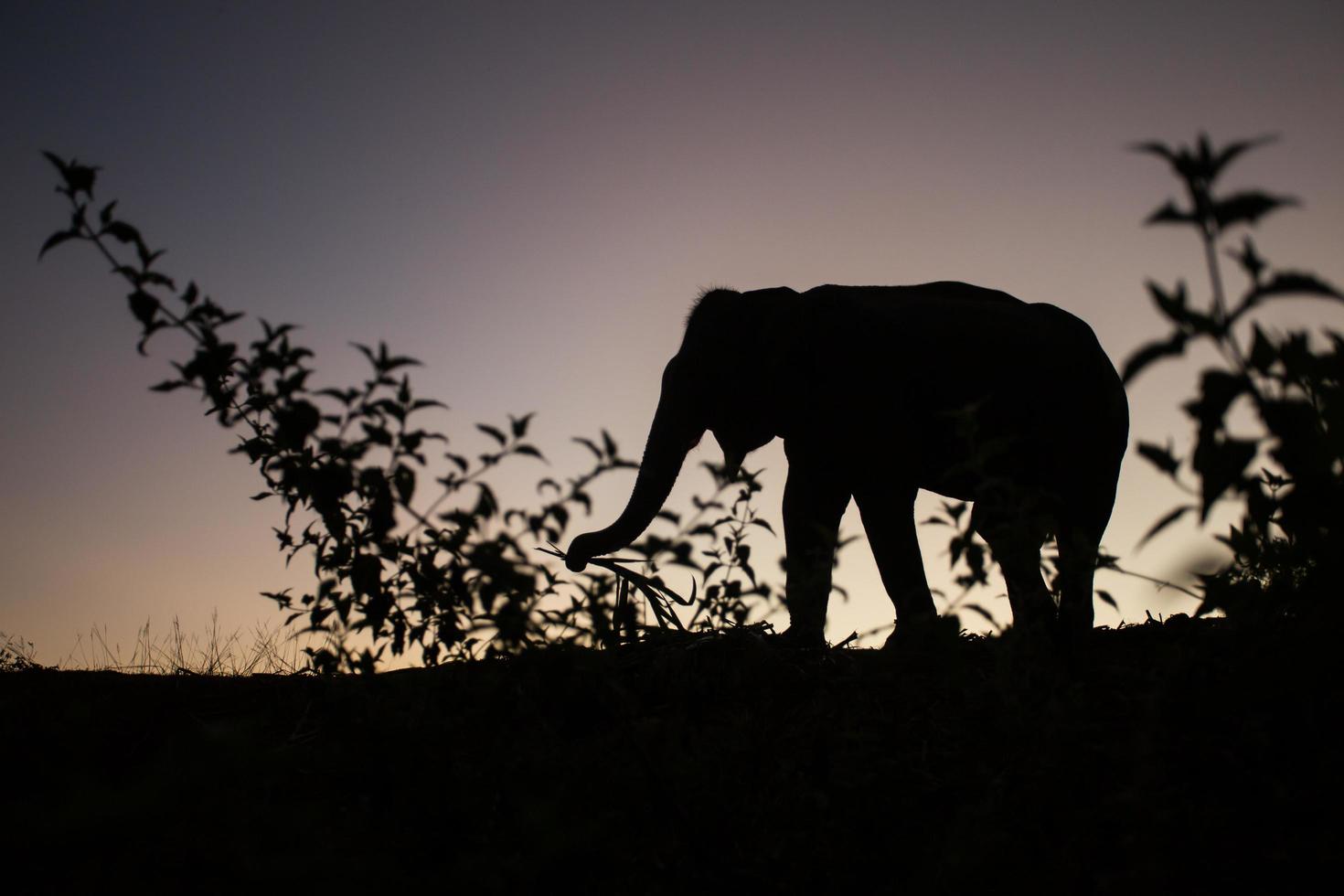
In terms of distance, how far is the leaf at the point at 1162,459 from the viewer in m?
2.45

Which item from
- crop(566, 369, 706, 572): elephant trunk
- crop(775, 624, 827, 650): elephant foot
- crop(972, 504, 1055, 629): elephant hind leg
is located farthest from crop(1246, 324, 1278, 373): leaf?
crop(566, 369, 706, 572): elephant trunk

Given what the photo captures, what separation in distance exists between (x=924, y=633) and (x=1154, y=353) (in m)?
2.07

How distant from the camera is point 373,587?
2.80 metres

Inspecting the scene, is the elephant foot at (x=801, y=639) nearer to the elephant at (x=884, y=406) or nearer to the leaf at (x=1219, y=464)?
the elephant at (x=884, y=406)

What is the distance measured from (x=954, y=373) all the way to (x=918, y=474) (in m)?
0.80

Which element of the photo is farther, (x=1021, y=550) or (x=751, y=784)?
(x=751, y=784)

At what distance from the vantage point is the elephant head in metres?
7.73

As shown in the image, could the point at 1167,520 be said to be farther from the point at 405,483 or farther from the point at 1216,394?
the point at 405,483

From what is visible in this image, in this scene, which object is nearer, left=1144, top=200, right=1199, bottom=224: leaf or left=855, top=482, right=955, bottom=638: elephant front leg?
left=1144, top=200, right=1199, bottom=224: leaf

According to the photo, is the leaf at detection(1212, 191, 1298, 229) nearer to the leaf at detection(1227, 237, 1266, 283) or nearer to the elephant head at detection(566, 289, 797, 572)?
the leaf at detection(1227, 237, 1266, 283)

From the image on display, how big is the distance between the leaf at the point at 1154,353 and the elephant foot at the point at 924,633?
1.55 meters

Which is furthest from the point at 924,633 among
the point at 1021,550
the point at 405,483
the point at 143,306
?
the point at 143,306

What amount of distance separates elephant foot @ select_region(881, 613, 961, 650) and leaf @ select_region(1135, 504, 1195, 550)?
3.94ft

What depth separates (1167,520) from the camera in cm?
224
